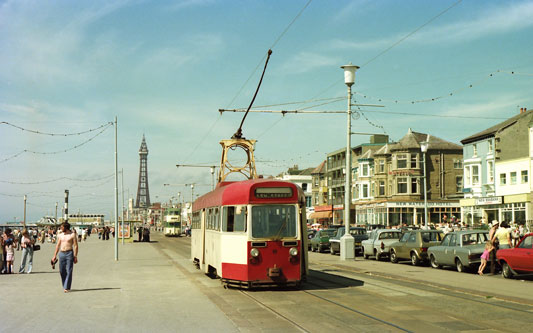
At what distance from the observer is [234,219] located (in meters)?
16.0

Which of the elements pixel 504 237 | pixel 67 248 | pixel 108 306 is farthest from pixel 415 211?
pixel 108 306

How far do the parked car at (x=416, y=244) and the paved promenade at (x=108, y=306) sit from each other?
426 inches

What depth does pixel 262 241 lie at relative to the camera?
1537 centimetres

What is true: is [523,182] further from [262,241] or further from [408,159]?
[262,241]

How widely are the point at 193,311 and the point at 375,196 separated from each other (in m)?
65.6

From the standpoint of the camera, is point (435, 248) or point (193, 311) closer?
point (193, 311)

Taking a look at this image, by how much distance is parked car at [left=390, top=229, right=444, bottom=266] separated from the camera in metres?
26.3

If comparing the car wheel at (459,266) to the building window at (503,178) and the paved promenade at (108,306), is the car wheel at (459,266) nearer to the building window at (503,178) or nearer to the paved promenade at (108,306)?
the paved promenade at (108,306)

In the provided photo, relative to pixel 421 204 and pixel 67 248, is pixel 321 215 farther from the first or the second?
pixel 67 248

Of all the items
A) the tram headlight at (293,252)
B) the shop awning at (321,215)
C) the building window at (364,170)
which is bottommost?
the tram headlight at (293,252)

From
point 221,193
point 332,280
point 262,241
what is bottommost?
point 332,280

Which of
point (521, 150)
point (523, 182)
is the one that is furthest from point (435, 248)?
point (521, 150)

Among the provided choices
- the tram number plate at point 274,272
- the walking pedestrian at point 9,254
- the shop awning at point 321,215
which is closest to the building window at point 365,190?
the shop awning at point 321,215

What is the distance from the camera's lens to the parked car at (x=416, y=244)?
2630 centimetres
